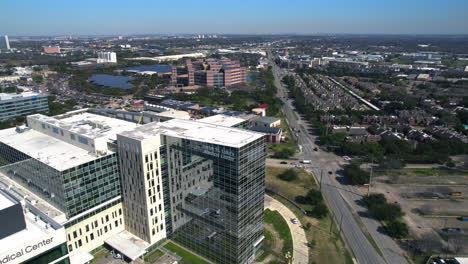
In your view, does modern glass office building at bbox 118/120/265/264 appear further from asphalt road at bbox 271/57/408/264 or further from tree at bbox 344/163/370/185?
tree at bbox 344/163/370/185

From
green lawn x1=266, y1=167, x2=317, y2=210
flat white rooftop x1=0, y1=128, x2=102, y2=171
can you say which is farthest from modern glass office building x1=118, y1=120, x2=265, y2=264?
green lawn x1=266, y1=167, x2=317, y2=210

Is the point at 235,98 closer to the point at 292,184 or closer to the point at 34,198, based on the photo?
the point at 292,184

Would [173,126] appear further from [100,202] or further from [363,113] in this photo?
[363,113]

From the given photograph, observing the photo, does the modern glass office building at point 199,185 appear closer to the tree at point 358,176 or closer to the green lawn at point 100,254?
the green lawn at point 100,254

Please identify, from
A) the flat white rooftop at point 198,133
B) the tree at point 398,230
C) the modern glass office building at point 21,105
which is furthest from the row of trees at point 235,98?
the flat white rooftop at point 198,133

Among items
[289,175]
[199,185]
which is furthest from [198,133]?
[289,175]

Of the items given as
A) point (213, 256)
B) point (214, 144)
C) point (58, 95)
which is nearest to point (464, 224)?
point (213, 256)
